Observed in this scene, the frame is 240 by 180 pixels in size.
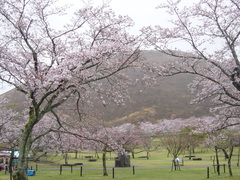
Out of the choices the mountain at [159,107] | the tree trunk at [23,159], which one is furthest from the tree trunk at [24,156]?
the mountain at [159,107]

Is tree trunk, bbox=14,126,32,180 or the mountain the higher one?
the mountain

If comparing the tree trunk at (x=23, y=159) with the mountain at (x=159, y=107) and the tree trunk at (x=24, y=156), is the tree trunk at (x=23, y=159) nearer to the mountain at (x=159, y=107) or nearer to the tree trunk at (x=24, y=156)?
the tree trunk at (x=24, y=156)

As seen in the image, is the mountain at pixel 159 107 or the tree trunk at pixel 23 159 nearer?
the tree trunk at pixel 23 159

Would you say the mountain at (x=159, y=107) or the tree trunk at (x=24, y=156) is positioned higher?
the mountain at (x=159, y=107)

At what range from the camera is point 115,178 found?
827 inches

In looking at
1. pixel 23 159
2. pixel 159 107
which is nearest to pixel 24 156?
pixel 23 159

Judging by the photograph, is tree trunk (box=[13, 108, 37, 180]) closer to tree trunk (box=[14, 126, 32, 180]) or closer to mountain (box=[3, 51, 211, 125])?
tree trunk (box=[14, 126, 32, 180])

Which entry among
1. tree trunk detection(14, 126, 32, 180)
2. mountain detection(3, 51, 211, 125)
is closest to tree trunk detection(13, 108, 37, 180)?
tree trunk detection(14, 126, 32, 180)

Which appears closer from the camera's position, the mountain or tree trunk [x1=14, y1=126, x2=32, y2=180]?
tree trunk [x1=14, y1=126, x2=32, y2=180]

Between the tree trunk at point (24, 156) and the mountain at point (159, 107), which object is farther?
the mountain at point (159, 107)

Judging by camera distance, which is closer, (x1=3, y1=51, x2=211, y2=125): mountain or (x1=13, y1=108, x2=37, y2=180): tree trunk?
(x1=13, y1=108, x2=37, y2=180): tree trunk

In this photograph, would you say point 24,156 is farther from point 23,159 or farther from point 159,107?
point 159,107

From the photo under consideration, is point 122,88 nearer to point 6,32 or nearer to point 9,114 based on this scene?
point 6,32

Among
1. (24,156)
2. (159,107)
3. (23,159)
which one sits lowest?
(23,159)
